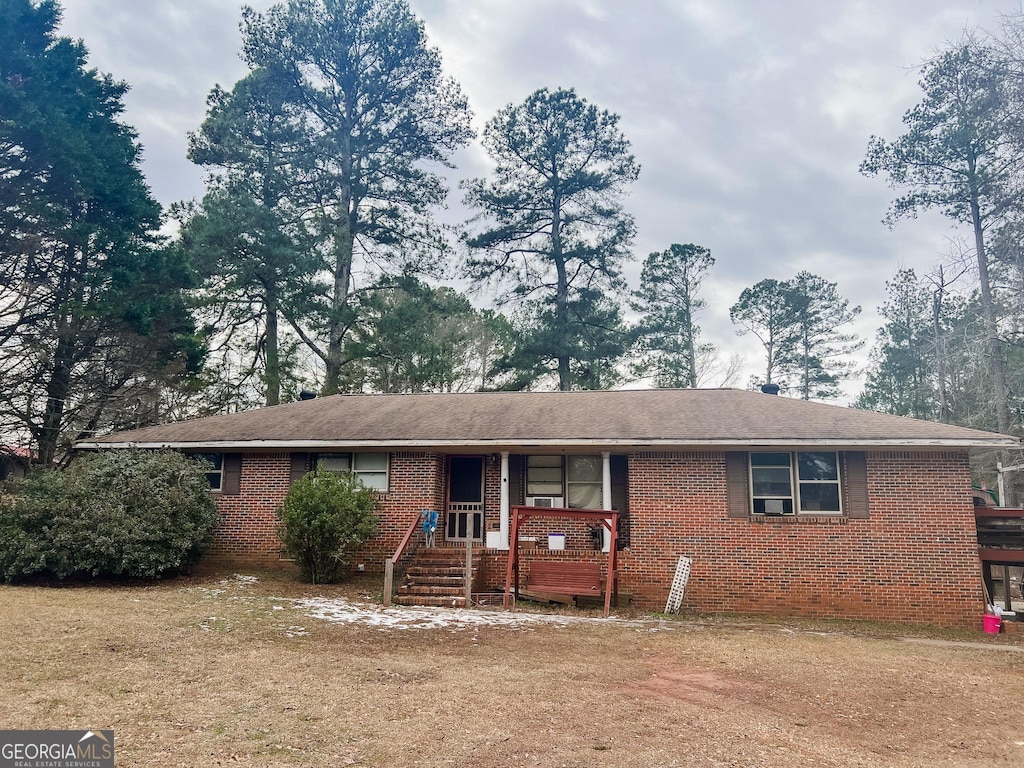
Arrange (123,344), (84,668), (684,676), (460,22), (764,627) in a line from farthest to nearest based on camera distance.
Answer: (123,344)
(460,22)
(764,627)
(684,676)
(84,668)

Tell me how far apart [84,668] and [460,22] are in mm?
15543

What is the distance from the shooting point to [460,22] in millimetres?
16094

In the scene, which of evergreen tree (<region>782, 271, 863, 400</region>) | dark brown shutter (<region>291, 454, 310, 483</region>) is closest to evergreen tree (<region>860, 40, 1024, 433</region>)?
evergreen tree (<region>782, 271, 863, 400</region>)

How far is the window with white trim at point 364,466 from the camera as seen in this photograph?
14.1m

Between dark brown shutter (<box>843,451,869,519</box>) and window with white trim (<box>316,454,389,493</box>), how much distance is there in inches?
359

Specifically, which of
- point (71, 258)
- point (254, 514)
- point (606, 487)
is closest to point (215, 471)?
point (254, 514)

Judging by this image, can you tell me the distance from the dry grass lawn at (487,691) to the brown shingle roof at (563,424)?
3.66m

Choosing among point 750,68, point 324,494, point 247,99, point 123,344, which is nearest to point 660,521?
point 324,494

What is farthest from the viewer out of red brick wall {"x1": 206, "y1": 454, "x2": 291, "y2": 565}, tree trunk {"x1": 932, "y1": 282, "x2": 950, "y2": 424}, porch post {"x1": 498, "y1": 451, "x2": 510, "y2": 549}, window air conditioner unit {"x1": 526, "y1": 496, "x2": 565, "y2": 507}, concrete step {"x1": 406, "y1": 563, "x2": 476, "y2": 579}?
tree trunk {"x1": 932, "y1": 282, "x2": 950, "y2": 424}

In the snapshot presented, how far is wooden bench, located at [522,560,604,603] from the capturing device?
38.3 ft

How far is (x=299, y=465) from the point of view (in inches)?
561

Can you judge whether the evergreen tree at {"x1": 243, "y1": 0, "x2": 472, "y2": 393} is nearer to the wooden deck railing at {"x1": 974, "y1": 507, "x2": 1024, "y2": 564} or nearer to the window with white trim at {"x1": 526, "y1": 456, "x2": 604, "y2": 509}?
the window with white trim at {"x1": 526, "y1": 456, "x2": 604, "y2": 509}

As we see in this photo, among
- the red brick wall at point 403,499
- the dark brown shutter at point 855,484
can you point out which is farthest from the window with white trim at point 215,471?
the dark brown shutter at point 855,484

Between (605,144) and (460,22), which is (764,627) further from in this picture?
(605,144)
